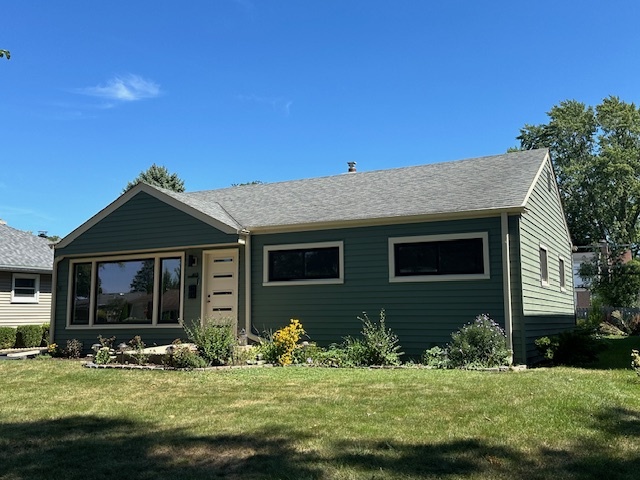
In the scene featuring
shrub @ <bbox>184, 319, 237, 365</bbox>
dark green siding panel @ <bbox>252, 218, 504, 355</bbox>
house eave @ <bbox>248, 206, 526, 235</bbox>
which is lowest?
shrub @ <bbox>184, 319, 237, 365</bbox>

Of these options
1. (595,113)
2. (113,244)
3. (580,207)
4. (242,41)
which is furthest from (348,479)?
(595,113)

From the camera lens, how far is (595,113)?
42.2 metres

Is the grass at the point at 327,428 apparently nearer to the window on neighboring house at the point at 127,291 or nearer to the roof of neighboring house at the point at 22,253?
the window on neighboring house at the point at 127,291

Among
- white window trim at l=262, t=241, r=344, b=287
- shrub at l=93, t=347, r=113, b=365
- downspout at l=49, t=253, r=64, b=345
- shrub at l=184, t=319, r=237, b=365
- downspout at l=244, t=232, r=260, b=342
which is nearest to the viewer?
shrub at l=184, t=319, r=237, b=365

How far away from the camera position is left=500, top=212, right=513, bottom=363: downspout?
1062cm

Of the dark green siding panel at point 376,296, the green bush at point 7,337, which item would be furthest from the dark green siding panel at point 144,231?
→ the green bush at point 7,337

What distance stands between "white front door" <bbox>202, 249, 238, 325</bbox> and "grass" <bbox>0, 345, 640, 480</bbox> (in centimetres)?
494

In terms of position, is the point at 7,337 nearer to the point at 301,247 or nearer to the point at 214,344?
the point at 214,344

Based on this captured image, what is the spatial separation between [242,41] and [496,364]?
10.7m

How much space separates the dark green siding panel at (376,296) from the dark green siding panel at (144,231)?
1.45 meters

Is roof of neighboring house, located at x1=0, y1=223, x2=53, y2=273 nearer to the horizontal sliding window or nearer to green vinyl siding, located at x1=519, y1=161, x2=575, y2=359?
the horizontal sliding window

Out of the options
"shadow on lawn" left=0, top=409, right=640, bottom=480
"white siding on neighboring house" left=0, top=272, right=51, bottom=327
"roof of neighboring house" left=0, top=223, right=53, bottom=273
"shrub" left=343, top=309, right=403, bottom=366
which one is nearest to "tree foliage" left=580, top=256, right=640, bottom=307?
"shrub" left=343, top=309, right=403, bottom=366

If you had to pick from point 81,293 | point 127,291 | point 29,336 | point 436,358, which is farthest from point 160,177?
point 436,358

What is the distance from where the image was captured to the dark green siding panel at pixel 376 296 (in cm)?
1109
